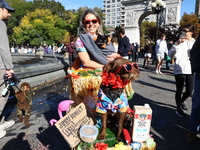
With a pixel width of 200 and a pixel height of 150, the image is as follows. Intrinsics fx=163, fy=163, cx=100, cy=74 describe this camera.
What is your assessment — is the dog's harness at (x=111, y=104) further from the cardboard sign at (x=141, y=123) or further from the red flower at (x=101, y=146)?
the red flower at (x=101, y=146)

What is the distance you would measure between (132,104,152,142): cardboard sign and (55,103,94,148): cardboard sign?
593mm

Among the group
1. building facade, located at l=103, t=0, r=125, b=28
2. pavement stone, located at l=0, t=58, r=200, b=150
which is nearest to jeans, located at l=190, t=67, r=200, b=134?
pavement stone, located at l=0, t=58, r=200, b=150

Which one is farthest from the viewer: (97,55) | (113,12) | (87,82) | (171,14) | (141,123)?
(113,12)

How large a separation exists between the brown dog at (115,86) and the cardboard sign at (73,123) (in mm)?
225

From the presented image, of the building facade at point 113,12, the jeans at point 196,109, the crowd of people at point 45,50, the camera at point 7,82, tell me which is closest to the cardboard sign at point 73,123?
the camera at point 7,82

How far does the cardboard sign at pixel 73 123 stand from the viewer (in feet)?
6.05

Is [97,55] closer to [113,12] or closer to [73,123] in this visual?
[73,123]

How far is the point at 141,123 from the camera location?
1.95 meters

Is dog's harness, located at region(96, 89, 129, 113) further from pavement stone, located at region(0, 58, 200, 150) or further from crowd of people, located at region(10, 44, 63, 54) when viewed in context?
crowd of people, located at region(10, 44, 63, 54)

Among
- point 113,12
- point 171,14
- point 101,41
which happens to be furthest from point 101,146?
point 113,12

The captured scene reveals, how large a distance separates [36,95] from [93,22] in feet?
12.4

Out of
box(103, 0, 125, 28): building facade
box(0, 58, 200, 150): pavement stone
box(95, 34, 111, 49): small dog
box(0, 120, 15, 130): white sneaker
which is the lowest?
box(0, 58, 200, 150): pavement stone

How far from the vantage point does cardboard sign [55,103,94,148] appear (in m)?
1.84

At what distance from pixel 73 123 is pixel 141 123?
0.82m
